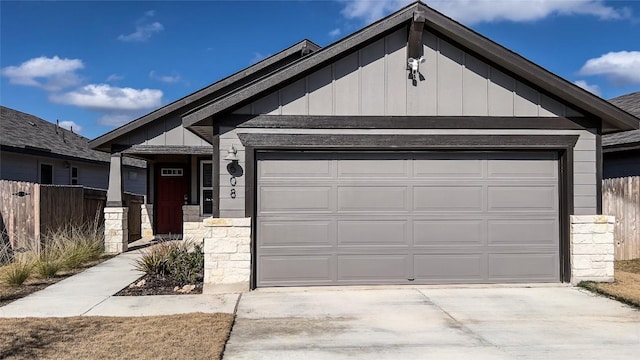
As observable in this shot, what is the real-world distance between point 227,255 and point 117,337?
2.96 m

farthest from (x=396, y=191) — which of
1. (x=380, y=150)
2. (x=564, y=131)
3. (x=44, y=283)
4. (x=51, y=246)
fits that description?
(x=51, y=246)

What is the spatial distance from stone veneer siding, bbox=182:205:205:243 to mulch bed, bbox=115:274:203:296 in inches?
222

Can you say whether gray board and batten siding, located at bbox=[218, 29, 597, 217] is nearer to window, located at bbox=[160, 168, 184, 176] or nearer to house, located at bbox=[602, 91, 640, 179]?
house, located at bbox=[602, 91, 640, 179]

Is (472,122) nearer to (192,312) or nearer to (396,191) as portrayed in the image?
(396,191)

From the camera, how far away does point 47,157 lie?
18.2 metres

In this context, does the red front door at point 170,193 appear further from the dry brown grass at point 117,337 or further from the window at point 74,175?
the dry brown grass at point 117,337

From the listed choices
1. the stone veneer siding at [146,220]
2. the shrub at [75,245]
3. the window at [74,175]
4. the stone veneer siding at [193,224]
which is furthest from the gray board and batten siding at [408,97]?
the window at [74,175]

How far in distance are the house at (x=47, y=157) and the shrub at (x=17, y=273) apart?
6895mm

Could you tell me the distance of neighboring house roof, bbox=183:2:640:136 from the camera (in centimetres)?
872

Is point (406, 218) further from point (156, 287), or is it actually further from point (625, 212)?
point (625, 212)

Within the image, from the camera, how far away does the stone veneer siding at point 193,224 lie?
51.8 feet

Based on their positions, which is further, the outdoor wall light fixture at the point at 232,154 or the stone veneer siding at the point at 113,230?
the stone veneer siding at the point at 113,230

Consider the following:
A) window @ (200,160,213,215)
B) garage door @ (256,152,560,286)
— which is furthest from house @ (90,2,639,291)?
window @ (200,160,213,215)

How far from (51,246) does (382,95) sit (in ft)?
25.3
